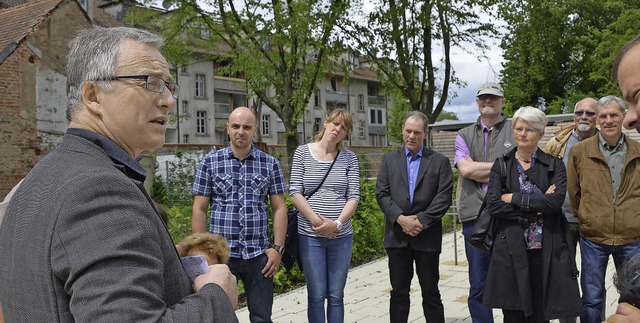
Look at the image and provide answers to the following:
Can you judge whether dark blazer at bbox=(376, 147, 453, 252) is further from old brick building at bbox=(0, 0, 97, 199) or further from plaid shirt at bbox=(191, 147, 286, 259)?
old brick building at bbox=(0, 0, 97, 199)

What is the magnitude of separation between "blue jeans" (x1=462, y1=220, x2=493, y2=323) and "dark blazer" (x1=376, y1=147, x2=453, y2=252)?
0.96ft

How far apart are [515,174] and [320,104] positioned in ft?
191

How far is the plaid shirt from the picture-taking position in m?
4.77

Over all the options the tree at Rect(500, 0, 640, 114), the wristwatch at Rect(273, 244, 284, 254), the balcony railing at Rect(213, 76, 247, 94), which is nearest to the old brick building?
the wristwatch at Rect(273, 244, 284, 254)

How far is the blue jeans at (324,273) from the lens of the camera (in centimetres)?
511

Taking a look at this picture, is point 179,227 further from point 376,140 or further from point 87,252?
point 376,140

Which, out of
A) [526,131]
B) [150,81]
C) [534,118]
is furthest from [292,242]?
[150,81]

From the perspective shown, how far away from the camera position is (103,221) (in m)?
1.45

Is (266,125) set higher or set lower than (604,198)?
higher

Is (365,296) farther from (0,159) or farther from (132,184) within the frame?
(0,159)

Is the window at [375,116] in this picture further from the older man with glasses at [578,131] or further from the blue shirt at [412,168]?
the blue shirt at [412,168]

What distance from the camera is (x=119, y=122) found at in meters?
1.78

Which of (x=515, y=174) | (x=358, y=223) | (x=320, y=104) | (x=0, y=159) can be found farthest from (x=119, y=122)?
(x=320, y=104)

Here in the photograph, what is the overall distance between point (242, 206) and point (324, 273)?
100 cm
